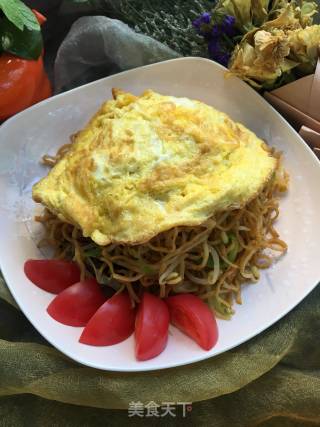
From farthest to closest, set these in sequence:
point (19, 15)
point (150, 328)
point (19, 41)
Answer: point (19, 41) → point (19, 15) → point (150, 328)

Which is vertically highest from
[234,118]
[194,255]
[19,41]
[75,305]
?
[19,41]

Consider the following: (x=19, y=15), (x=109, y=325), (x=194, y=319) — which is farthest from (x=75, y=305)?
(x=19, y=15)

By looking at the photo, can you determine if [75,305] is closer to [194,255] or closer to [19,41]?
[194,255]

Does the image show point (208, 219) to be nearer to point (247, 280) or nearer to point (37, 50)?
point (247, 280)

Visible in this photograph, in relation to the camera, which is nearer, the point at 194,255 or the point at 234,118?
the point at 194,255

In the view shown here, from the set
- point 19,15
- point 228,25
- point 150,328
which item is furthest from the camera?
point 228,25

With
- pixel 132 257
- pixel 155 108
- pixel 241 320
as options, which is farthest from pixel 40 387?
pixel 155 108

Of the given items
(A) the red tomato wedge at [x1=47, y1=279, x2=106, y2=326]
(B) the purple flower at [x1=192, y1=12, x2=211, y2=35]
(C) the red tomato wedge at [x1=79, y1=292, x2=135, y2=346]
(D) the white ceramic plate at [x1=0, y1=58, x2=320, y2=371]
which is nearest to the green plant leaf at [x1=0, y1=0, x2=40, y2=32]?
(D) the white ceramic plate at [x1=0, y1=58, x2=320, y2=371]

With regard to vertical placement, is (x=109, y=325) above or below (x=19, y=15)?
below
